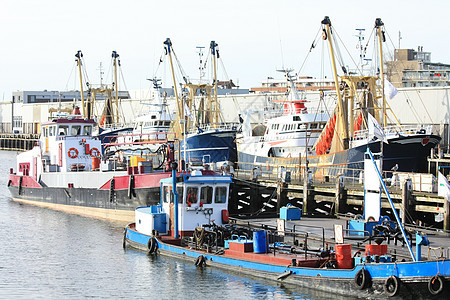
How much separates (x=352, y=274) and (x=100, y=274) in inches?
457

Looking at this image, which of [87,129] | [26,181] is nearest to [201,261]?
[87,129]

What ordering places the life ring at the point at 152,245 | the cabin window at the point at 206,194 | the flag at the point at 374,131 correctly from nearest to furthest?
the cabin window at the point at 206,194
the life ring at the point at 152,245
the flag at the point at 374,131

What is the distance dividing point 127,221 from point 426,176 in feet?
60.9

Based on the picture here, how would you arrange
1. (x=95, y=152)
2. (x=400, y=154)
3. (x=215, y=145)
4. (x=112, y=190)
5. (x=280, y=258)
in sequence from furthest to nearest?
(x=215, y=145) < (x=95, y=152) < (x=400, y=154) < (x=112, y=190) < (x=280, y=258)

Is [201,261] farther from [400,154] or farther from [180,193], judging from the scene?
[400,154]

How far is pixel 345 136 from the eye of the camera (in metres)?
52.2

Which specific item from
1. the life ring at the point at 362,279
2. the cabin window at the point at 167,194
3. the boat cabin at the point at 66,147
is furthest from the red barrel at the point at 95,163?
the life ring at the point at 362,279

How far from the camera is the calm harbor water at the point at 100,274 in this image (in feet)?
91.1

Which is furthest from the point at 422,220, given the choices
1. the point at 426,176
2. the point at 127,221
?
the point at 127,221

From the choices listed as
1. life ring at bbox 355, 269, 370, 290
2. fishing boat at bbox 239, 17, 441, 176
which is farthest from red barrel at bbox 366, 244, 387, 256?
fishing boat at bbox 239, 17, 441, 176

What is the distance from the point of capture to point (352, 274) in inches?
982

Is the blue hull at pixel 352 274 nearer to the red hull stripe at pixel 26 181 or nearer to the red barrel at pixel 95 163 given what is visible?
the red barrel at pixel 95 163

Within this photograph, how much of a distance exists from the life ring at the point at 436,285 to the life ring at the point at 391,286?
1.04 m

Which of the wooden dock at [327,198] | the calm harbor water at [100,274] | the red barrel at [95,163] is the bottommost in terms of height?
the calm harbor water at [100,274]
